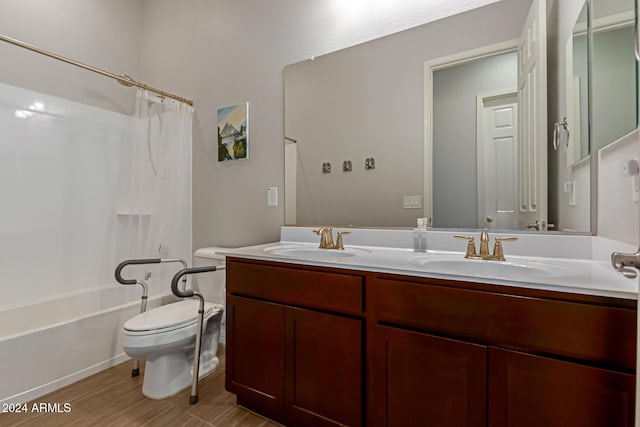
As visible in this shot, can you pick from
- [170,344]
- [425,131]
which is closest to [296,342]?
[170,344]

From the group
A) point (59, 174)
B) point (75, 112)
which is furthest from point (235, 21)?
point (59, 174)

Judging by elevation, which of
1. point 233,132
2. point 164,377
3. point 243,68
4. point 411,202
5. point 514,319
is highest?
point 243,68

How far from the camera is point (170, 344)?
164 centimetres

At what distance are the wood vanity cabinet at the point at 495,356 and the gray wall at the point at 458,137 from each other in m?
0.63

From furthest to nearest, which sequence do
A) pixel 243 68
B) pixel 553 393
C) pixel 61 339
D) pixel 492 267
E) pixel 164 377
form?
pixel 243 68 < pixel 61 339 < pixel 164 377 < pixel 492 267 < pixel 553 393

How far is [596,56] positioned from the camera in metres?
1.20

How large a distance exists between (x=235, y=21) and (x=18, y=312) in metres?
2.44

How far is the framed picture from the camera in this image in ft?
7.34

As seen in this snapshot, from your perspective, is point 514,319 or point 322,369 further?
point 322,369

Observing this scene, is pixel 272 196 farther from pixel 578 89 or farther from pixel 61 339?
pixel 578 89

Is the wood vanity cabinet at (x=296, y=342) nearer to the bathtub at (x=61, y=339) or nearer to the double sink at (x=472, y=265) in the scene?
the double sink at (x=472, y=265)

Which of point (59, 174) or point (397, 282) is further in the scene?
point (59, 174)

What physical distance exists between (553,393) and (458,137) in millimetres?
1116

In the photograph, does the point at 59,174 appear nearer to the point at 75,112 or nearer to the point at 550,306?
the point at 75,112
